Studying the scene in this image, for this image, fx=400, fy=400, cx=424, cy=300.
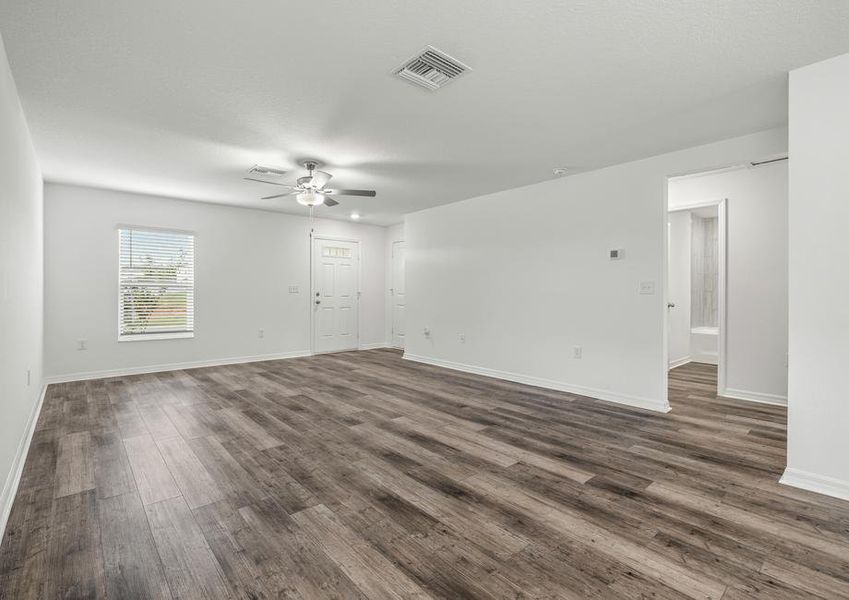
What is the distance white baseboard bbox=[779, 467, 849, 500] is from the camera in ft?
7.63

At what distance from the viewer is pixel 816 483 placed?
7.87ft

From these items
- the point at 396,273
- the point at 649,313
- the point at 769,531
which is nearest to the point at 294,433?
the point at 769,531

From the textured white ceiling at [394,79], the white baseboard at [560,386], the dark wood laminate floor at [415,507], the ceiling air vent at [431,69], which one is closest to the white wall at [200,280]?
the textured white ceiling at [394,79]

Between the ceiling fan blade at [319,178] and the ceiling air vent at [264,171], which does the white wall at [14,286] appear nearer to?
the ceiling air vent at [264,171]

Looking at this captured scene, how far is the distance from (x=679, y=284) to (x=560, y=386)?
3205 millimetres

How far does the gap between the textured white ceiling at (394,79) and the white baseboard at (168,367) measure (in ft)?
8.73

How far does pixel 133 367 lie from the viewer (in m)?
5.59

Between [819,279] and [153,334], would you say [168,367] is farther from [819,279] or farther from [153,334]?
[819,279]

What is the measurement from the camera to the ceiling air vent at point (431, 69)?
229 centimetres

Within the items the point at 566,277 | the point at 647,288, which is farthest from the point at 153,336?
the point at 647,288

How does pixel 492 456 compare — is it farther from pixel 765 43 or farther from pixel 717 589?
pixel 765 43

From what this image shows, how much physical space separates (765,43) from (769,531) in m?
2.56

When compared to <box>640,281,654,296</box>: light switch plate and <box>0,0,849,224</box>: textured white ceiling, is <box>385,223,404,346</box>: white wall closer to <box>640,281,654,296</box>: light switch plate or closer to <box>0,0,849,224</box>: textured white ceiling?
<box>0,0,849,224</box>: textured white ceiling

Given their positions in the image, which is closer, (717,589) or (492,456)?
(717,589)
